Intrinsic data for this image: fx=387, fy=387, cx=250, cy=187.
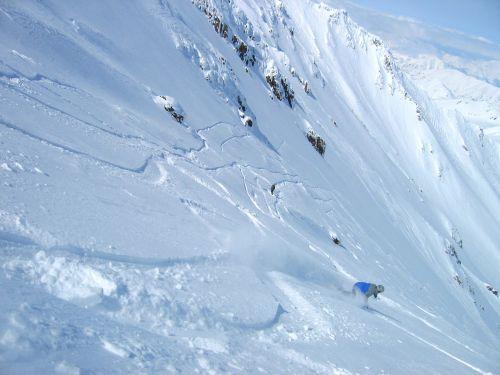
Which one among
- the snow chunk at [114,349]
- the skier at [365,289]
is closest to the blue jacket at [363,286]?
the skier at [365,289]

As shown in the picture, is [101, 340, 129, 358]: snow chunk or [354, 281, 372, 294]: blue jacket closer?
[101, 340, 129, 358]: snow chunk

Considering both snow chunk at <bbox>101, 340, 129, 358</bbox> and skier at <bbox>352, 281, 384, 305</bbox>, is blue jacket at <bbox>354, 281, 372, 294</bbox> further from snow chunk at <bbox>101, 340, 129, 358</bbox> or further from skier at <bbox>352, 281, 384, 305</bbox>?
snow chunk at <bbox>101, 340, 129, 358</bbox>

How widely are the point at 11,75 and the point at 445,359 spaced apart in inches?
371

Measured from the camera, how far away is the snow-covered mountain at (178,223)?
3463 mm

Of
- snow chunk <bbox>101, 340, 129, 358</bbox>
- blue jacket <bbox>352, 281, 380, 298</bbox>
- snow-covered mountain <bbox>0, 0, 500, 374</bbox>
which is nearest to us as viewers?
snow chunk <bbox>101, 340, 129, 358</bbox>

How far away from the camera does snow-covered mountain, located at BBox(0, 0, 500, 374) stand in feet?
11.4

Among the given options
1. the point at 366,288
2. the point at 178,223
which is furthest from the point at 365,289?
the point at 178,223

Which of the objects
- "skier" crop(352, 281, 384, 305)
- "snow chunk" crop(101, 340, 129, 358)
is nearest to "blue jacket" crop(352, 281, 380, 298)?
"skier" crop(352, 281, 384, 305)

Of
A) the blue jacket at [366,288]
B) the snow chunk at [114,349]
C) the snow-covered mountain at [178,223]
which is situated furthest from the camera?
the blue jacket at [366,288]

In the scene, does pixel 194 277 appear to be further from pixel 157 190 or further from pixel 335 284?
pixel 335 284

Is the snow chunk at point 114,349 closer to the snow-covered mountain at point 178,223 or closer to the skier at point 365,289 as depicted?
the snow-covered mountain at point 178,223

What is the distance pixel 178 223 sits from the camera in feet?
20.9

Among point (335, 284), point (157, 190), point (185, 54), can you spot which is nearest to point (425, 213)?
point (185, 54)

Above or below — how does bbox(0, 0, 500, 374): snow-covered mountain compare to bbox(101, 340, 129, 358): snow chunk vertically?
above
